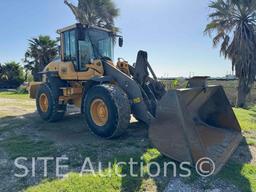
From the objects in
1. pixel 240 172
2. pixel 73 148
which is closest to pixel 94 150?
pixel 73 148

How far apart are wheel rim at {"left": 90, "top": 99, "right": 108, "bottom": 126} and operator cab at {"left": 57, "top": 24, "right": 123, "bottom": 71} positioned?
1.46 m

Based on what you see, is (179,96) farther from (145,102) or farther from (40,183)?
(40,183)

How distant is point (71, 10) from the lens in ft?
59.2

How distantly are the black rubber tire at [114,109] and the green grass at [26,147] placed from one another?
113 cm

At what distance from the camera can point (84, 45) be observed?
6605mm

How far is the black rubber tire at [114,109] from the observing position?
4875 millimetres

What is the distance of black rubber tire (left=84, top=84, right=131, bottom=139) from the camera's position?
488cm

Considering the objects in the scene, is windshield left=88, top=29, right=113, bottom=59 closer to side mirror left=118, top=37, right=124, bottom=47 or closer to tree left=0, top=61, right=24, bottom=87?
side mirror left=118, top=37, right=124, bottom=47

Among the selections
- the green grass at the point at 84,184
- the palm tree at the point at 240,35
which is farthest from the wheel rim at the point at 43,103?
the palm tree at the point at 240,35

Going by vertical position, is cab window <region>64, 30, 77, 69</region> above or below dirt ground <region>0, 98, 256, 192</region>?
above

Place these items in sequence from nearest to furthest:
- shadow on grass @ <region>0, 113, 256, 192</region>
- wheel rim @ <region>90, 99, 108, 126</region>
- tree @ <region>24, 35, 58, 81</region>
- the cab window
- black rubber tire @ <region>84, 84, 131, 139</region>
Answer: shadow on grass @ <region>0, 113, 256, 192</region> < black rubber tire @ <region>84, 84, 131, 139</region> < wheel rim @ <region>90, 99, 108, 126</region> < the cab window < tree @ <region>24, 35, 58, 81</region>

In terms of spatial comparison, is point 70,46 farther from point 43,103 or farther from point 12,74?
point 12,74

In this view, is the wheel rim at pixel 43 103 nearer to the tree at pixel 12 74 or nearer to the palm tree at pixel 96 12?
the palm tree at pixel 96 12

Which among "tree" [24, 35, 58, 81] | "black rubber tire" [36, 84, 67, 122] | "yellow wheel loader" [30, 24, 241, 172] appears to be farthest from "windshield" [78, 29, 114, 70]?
"tree" [24, 35, 58, 81]
